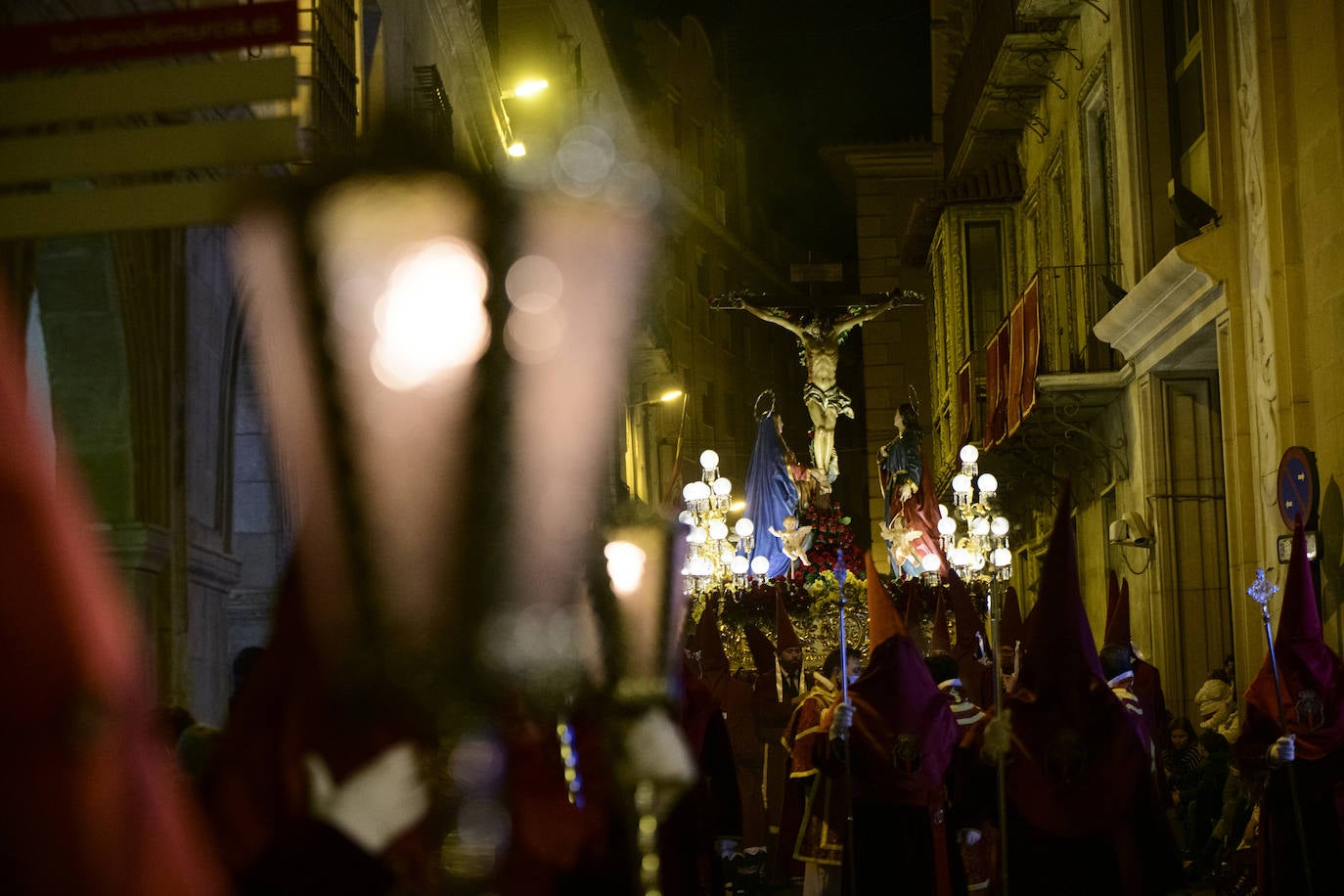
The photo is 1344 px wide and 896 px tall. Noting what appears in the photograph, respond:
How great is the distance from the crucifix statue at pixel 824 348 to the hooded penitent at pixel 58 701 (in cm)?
2059

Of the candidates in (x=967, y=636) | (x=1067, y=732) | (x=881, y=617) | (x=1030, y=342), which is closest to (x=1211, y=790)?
(x=881, y=617)

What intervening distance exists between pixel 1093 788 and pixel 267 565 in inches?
237

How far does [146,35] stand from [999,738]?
567 cm

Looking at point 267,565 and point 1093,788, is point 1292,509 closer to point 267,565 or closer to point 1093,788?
point 1093,788

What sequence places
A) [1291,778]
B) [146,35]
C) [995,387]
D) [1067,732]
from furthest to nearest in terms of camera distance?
[995,387], [1291,778], [1067,732], [146,35]

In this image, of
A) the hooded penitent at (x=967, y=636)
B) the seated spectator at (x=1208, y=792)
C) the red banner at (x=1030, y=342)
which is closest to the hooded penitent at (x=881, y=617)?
the seated spectator at (x=1208, y=792)

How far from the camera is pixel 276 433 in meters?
3.26

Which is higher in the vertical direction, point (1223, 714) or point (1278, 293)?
point (1278, 293)

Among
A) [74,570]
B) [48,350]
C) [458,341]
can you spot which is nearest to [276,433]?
[458,341]

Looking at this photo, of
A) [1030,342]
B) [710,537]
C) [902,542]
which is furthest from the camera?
[902,542]

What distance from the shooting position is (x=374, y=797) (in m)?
2.96

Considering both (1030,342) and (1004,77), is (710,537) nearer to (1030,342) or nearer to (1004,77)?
(1030,342)

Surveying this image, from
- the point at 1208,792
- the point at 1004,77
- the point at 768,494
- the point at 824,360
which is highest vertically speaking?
the point at 1004,77

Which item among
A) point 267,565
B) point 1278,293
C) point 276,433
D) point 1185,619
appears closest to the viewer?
point 276,433
